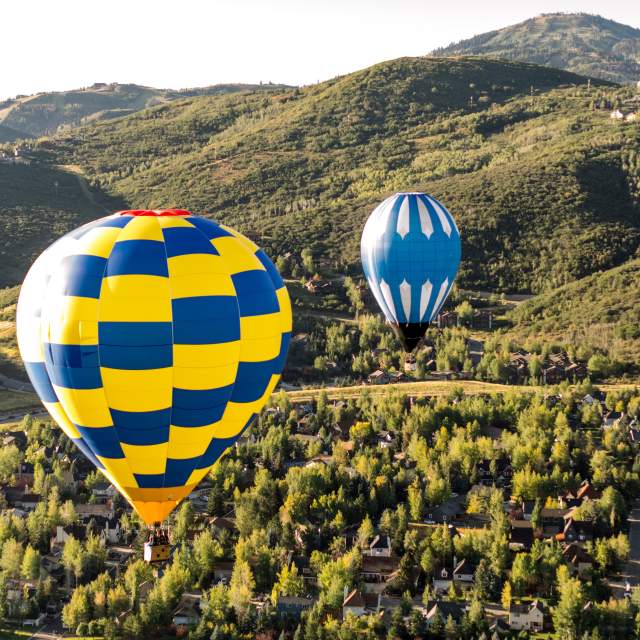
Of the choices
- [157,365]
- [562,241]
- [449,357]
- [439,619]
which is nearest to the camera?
[157,365]

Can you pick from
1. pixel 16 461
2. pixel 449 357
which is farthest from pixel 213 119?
pixel 16 461

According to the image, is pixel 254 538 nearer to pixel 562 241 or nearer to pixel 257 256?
pixel 257 256

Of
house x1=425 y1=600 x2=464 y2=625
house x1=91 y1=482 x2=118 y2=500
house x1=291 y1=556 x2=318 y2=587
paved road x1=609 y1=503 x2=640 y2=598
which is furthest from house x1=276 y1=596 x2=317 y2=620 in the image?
house x1=91 y1=482 x2=118 y2=500

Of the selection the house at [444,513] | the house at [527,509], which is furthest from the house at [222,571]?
the house at [527,509]

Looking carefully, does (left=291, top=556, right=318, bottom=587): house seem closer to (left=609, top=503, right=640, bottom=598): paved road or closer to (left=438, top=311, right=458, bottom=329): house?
(left=609, top=503, right=640, bottom=598): paved road

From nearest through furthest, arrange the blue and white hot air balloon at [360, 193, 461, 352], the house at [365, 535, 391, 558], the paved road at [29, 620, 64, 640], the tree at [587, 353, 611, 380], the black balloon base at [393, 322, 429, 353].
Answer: the paved road at [29, 620, 64, 640] → the blue and white hot air balloon at [360, 193, 461, 352] → the black balloon base at [393, 322, 429, 353] → the house at [365, 535, 391, 558] → the tree at [587, 353, 611, 380]
